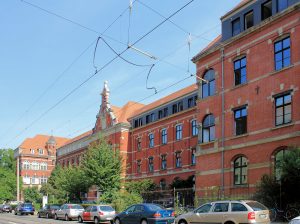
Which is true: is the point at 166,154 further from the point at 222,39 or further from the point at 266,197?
the point at 266,197

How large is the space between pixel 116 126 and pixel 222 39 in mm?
33116

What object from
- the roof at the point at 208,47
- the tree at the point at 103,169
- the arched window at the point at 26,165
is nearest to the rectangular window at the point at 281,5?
the roof at the point at 208,47

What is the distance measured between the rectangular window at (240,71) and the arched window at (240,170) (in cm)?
567

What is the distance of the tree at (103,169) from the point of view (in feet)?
152

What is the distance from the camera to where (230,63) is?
108 ft

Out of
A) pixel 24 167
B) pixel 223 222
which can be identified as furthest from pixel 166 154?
pixel 24 167

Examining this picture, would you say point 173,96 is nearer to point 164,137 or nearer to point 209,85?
point 164,137

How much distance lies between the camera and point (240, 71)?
105ft

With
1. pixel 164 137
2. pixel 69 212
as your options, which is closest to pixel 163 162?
pixel 164 137

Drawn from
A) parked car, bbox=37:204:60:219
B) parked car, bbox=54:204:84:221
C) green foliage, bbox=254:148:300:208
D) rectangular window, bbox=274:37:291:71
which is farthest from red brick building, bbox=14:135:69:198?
green foliage, bbox=254:148:300:208

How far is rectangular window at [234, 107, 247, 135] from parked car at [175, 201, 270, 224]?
12.1 m

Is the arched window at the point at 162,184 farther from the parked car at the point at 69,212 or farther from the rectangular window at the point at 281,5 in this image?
the rectangular window at the point at 281,5

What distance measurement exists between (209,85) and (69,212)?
638 inches

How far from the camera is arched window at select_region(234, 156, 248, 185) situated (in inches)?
1206
